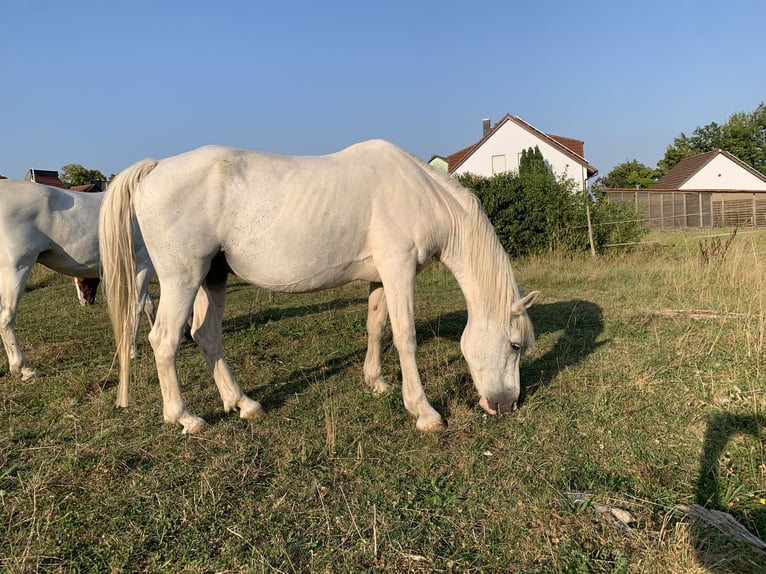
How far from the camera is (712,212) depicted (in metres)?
Answer: 29.3

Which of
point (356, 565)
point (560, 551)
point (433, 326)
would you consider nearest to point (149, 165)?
point (356, 565)

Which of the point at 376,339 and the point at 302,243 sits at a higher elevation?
the point at 302,243

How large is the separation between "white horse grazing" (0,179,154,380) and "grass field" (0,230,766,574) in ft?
2.14

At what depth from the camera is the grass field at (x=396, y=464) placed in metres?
2.08

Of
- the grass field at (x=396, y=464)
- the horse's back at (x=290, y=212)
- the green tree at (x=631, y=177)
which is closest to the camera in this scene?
the grass field at (x=396, y=464)

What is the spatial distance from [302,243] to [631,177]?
66923 mm

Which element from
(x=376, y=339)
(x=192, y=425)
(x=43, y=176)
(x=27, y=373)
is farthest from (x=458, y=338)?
(x=43, y=176)

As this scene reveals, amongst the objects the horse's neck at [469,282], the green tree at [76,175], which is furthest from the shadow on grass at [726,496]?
the green tree at [76,175]

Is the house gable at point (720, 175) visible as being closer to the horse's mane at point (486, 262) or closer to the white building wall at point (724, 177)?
the white building wall at point (724, 177)

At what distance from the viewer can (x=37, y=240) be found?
5.13 m

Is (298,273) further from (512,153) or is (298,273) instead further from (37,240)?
(512,153)

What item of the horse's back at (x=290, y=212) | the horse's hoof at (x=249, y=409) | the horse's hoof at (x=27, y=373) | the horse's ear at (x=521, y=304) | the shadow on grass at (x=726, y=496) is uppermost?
the horse's back at (x=290, y=212)

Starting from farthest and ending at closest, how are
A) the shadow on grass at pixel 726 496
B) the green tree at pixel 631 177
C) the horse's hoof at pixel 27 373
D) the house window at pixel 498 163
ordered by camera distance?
the green tree at pixel 631 177
the house window at pixel 498 163
the horse's hoof at pixel 27 373
the shadow on grass at pixel 726 496

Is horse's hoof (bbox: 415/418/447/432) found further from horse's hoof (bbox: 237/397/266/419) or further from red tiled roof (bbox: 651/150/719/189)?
red tiled roof (bbox: 651/150/719/189)
